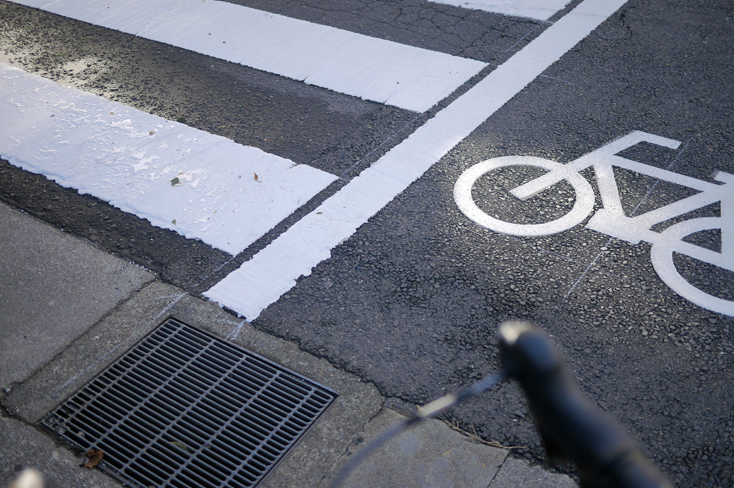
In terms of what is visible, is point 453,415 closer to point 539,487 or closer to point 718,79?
point 539,487

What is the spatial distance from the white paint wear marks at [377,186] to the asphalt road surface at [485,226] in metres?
0.02

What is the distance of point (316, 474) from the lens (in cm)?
260

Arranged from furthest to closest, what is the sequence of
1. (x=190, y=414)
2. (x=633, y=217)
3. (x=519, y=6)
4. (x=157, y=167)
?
(x=519, y=6) → (x=157, y=167) → (x=633, y=217) → (x=190, y=414)

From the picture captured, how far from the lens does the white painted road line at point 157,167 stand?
4.20 metres

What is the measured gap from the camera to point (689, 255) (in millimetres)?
3613

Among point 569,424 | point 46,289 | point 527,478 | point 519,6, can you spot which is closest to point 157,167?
point 46,289

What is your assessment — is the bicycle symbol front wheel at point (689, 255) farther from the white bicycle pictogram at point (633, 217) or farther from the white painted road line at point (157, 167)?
the white painted road line at point (157, 167)

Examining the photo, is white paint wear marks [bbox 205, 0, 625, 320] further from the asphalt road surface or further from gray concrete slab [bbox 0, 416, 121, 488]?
gray concrete slab [bbox 0, 416, 121, 488]

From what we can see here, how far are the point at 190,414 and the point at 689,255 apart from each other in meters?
3.27

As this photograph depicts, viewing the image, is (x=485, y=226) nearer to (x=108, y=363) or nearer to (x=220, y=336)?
(x=220, y=336)

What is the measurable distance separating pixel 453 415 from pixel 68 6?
8091 millimetres

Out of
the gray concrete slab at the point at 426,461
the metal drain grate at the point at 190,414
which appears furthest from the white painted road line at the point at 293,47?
the gray concrete slab at the point at 426,461

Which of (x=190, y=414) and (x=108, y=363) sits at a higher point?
(x=108, y=363)

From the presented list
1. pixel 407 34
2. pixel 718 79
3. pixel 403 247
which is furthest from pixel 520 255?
pixel 407 34
